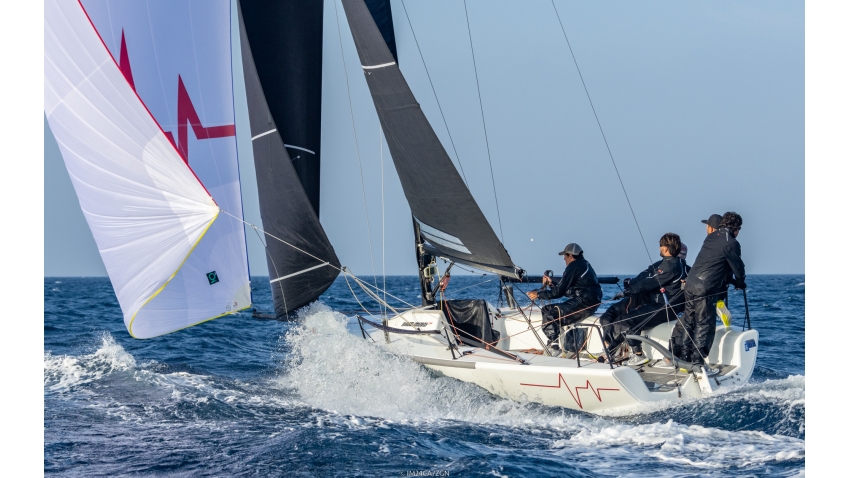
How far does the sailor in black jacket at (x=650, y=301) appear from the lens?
291 inches

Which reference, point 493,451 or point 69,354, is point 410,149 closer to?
point 493,451

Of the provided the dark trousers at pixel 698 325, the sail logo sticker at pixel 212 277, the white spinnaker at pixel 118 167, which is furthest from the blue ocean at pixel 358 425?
the white spinnaker at pixel 118 167

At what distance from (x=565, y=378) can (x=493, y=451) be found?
1332 millimetres

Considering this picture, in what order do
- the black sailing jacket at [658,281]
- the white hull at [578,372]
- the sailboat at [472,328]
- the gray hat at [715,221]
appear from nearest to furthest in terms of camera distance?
the white hull at [578,372], the sailboat at [472,328], the gray hat at [715,221], the black sailing jacket at [658,281]

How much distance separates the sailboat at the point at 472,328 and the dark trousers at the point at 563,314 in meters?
0.13

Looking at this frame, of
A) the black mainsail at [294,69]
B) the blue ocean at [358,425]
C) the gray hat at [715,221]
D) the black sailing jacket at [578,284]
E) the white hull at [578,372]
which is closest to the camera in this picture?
the blue ocean at [358,425]

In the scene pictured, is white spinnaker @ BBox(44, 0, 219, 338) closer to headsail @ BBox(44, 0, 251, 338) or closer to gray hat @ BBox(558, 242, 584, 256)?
headsail @ BBox(44, 0, 251, 338)

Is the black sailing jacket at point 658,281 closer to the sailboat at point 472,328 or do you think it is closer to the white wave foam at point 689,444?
the sailboat at point 472,328

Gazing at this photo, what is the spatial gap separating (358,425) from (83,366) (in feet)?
15.4

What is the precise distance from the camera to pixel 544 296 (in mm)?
7902

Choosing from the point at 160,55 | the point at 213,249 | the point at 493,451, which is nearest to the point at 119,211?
the point at 213,249

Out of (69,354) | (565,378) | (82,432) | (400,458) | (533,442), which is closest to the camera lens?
(400,458)

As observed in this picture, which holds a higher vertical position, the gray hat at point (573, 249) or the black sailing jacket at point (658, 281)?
the gray hat at point (573, 249)

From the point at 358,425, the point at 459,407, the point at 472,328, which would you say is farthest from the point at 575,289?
the point at 358,425
